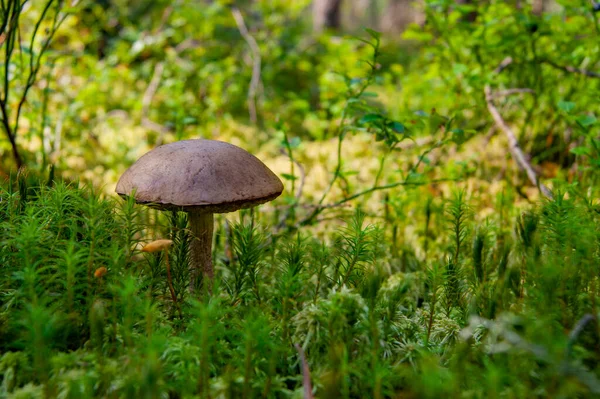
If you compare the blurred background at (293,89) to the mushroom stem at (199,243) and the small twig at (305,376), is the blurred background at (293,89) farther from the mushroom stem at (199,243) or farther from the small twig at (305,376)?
the small twig at (305,376)

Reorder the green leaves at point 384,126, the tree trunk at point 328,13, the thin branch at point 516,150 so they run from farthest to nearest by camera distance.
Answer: the tree trunk at point 328,13 < the thin branch at point 516,150 < the green leaves at point 384,126

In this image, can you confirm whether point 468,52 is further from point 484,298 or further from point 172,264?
point 172,264

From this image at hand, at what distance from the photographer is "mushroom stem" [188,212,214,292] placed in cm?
182

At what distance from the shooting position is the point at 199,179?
1.56 metres

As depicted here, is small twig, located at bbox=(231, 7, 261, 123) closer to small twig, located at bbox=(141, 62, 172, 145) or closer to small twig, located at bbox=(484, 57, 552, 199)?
small twig, located at bbox=(141, 62, 172, 145)

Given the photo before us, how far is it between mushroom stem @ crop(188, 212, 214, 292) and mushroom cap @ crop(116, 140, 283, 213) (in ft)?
0.66

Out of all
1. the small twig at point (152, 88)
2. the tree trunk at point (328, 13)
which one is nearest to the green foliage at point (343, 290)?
the small twig at point (152, 88)

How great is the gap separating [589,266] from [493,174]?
2.56 meters

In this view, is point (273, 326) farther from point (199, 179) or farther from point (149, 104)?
point (149, 104)

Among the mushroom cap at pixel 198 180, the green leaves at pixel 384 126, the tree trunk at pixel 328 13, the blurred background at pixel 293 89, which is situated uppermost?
the tree trunk at pixel 328 13

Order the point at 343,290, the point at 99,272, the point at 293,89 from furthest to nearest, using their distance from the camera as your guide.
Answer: the point at 293,89 < the point at 343,290 < the point at 99,272

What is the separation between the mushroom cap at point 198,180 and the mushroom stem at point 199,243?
0.66ft

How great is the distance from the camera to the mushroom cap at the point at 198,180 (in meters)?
1.53

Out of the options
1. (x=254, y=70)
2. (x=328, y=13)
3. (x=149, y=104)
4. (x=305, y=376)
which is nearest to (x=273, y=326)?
(x=305, y=376)
